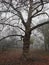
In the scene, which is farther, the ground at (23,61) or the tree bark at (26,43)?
the tree bark at (26,43)

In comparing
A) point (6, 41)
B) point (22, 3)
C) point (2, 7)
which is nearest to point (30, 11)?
point (2, 7)

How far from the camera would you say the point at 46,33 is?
34000mm

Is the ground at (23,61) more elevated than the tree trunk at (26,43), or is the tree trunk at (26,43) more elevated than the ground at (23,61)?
the tree trunk at (26,43)

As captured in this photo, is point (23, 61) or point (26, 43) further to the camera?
point (26, 43)

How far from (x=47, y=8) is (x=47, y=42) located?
54.4 ft

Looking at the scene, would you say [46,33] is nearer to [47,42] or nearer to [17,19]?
[47,42]

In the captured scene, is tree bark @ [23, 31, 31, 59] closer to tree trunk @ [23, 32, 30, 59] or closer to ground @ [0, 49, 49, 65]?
tree trunk @ [23, 32, 30, 59]

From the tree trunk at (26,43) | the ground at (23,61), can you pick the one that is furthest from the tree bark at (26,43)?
the ground at (23,61)

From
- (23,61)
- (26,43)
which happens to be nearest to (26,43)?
(26,43)

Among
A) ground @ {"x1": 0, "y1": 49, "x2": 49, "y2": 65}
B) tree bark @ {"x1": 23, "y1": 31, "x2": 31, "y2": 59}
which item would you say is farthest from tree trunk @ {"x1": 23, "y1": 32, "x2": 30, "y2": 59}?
ground @ {"x1": 0, "y1": 49, "x2": 49, "y2": 65}

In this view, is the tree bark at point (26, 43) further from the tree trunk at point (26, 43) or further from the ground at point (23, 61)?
the ground at point (23, 61)

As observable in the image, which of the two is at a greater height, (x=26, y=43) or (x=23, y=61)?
(x=26, y=43)

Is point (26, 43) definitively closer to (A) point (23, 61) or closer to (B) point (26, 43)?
(B) point (26, 43)

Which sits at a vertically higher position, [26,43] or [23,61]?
[26,43]
